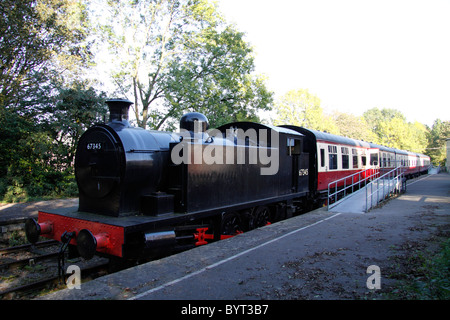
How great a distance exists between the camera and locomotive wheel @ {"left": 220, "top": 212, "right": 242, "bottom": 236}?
6.54m

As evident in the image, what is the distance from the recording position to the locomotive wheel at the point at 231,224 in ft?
21.5

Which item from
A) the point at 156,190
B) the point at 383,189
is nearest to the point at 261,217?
the point at 156,190

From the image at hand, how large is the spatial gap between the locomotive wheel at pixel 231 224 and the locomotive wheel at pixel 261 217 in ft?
2.09

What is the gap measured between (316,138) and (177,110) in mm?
9930

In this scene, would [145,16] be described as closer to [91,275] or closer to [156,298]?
[91,275]

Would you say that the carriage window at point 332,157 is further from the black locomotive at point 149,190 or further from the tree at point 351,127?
the tree at point 351,127

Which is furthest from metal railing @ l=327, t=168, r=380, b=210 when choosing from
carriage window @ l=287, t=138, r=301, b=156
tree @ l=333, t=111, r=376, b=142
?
tree @ l=333, t=111, r=376, b=142

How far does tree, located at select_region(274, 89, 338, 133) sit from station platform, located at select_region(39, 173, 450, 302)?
1276 inches

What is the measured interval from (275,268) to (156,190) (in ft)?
8.21

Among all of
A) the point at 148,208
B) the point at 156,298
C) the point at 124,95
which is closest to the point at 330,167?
the point at 148,208

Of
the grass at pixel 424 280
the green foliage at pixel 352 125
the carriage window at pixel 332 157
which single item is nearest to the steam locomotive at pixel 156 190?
the grass at pixel 424 280

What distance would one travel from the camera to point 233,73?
62.4ft

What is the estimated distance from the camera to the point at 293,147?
941 centimetres
